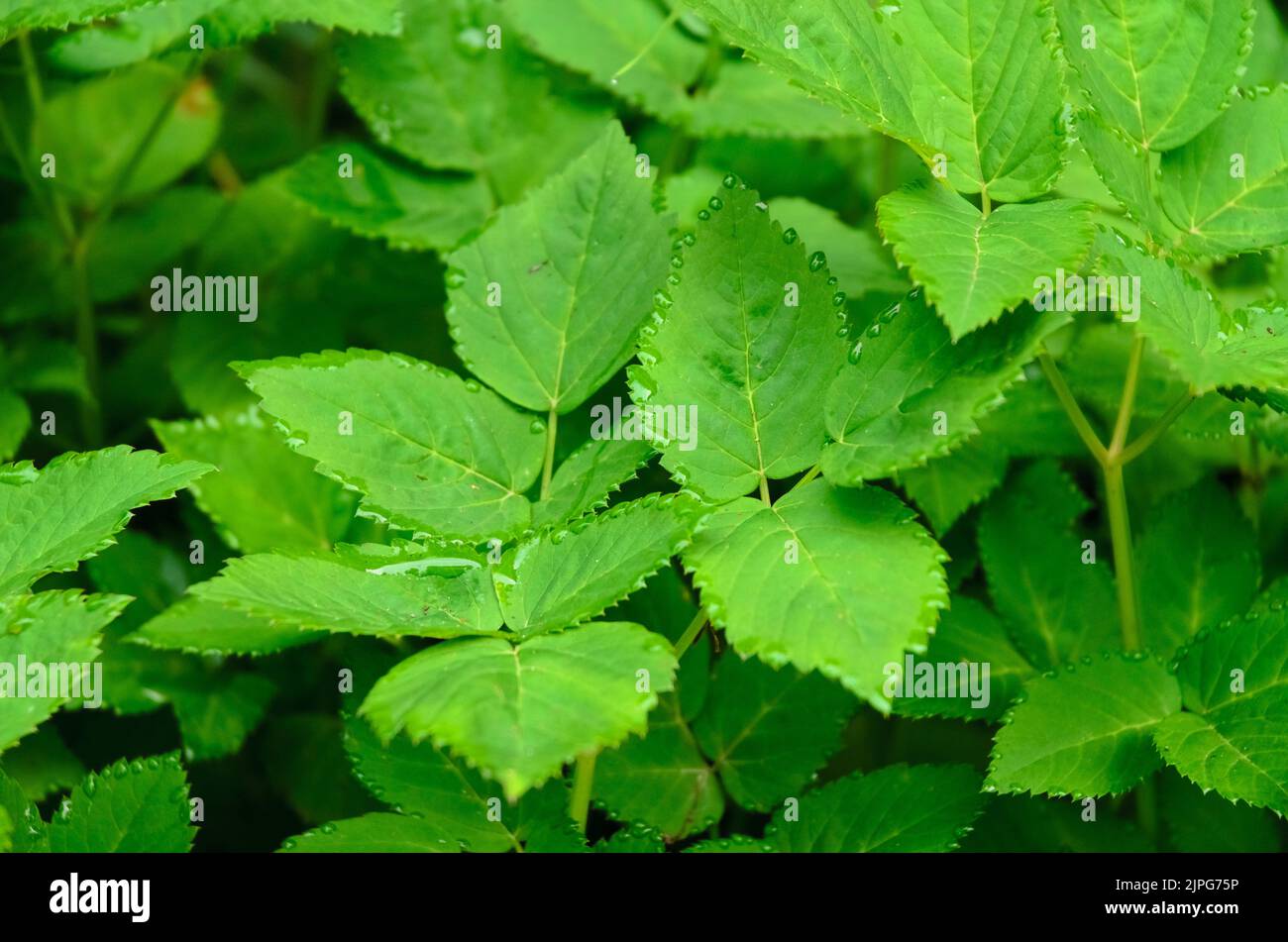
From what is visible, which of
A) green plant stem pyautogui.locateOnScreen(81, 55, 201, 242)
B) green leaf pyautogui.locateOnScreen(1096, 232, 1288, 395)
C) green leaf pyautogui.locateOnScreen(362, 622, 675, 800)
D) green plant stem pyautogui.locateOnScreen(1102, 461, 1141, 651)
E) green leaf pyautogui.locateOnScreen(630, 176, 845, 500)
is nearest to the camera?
green leaf pyautogui.locateOnScreen(362, 622, 675, 800)

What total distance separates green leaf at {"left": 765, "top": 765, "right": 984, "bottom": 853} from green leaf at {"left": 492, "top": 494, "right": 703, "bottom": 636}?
0.33m

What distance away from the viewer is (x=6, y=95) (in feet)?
6.15

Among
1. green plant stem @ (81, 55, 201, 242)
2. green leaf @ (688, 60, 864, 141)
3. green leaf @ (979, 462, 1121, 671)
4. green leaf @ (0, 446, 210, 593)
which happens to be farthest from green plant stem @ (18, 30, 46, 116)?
green leaf @ (979, 462, 1121, 671)

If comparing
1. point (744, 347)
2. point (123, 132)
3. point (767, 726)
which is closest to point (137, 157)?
point (123, 132)

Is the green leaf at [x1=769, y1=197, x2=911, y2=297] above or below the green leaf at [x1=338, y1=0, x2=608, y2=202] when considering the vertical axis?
below

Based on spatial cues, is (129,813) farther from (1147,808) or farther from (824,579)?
(1147,808)

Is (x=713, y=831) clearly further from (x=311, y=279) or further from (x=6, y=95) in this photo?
(x=6, y=95)

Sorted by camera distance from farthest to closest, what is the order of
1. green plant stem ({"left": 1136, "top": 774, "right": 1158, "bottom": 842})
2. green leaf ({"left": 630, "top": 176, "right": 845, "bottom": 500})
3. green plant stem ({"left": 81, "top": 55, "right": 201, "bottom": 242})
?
green plant stem ({"left": 81, "top": 55, "right": 201, "bottom": 242}) < green plant stem ({"left": 1136, "top": 774, "right": 1158, "bottom": 842}) < green leaf ({"left": 630, "top": 176, "right": 845, "bottom": 500})

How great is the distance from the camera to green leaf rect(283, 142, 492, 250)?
5.08 feet

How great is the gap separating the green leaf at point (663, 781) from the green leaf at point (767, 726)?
0.8 inches

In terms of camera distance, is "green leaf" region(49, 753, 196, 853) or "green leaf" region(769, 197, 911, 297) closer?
"green leaf" region(49, 753, 196, 853)

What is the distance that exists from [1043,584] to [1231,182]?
457mm

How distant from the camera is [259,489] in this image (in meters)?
1.42

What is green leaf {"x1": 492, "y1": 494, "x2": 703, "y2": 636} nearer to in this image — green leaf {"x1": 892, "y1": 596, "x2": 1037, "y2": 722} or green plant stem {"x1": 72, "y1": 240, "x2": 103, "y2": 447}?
green leaf {"x1": 892, "y1": 596, "x2": 1037, "y2": 722}
